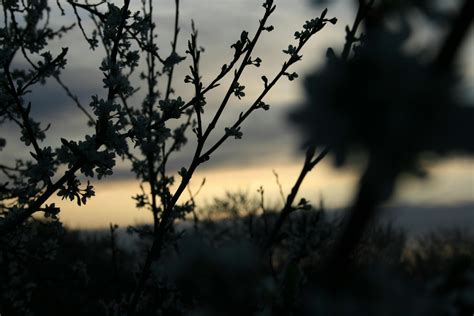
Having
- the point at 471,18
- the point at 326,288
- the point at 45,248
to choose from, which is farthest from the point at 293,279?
the point at 45,248

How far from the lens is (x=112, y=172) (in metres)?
4.27

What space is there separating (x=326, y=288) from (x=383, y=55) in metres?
0.41

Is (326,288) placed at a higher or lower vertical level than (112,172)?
lower

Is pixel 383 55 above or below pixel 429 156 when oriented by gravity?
above

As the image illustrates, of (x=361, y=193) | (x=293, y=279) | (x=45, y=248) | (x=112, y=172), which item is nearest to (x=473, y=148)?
(x=361, y=193)

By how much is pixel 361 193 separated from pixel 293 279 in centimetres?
61

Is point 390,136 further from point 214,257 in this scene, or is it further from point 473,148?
point 214,257

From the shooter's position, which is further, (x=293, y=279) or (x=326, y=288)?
(x=293, y=279)

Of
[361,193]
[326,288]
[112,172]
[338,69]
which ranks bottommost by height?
[326,288]

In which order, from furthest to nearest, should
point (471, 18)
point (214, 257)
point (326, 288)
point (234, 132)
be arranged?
point (234, 132) < point (214, 257) < point (326, 288) < point (471, 18)

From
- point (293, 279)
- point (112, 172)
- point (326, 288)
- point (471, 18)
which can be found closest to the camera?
point (471, 18)

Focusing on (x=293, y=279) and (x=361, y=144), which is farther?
(x=293, y=279)

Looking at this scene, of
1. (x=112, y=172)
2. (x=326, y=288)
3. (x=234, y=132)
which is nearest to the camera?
(x=326, y=288)

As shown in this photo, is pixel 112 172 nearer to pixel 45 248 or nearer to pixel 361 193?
pixel 45 248
